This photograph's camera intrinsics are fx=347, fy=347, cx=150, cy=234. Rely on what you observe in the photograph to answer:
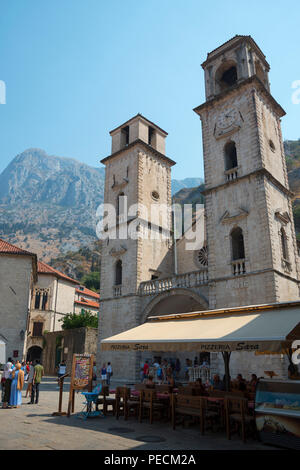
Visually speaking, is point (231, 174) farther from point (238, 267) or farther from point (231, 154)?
point (238, 267)

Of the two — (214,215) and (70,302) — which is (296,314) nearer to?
(214,215)

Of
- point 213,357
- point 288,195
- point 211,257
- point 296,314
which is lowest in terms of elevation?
point 213,357

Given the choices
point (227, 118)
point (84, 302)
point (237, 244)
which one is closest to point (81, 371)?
point (237, 244)

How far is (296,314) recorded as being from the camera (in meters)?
7.08

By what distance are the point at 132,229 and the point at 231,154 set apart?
852 cm

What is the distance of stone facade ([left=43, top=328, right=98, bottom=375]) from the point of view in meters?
30.5

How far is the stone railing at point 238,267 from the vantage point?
18.0 m

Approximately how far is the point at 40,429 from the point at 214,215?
49.6 ft

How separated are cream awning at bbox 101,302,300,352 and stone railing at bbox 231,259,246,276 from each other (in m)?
8.71

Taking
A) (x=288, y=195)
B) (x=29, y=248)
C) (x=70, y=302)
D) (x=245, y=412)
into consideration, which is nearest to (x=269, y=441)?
(x=245, y=412)

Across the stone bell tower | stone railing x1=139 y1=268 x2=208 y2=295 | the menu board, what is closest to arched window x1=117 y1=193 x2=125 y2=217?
the stone bell tower

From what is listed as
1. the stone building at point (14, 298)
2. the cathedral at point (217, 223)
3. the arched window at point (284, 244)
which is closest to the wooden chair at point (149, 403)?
the cathedral at point (217, 223)

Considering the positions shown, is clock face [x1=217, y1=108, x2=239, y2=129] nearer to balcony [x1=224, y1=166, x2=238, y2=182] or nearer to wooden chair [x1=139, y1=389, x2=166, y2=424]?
balcony [x1=224, y1=166, x2=238, y2=182]
